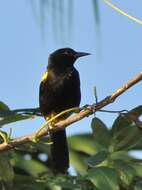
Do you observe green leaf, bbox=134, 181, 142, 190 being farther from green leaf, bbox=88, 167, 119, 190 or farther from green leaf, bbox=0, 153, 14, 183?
green leaf, bbox=0, 153, 14, 183

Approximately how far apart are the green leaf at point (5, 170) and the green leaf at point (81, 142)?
92cm

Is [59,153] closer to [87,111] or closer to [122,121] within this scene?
[122,121]

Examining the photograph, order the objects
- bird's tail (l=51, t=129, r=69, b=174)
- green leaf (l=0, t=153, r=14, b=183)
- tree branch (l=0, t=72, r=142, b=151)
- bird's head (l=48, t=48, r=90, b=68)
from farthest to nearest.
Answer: bird's head (l=48, t=48, r=90, b=68), bird's tail (l=51, t=129, r=69, b=174), green leaf (l=0, t=153, r=14, b=183), tree branch (l=0, t=72, r=142, b=151)

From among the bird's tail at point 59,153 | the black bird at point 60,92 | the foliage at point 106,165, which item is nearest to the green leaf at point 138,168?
the foliage at point 106,165

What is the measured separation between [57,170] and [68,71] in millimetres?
868

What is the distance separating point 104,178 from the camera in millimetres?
1063

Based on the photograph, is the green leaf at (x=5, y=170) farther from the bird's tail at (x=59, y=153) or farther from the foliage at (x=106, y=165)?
the bird's tail at (x=59, y=153)

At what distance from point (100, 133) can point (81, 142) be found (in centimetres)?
120

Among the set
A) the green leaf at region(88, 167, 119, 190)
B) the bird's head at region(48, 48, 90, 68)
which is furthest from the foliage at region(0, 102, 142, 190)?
the bird's head at region(48, 48, 90, 68)

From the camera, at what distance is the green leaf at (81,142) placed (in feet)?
7.41

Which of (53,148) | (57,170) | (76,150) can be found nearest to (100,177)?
(57,170)

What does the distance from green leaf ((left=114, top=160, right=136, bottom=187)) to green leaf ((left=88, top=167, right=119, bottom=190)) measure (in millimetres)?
16

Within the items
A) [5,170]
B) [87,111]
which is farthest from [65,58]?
[87,111]

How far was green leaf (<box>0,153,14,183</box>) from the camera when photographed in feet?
4.23
